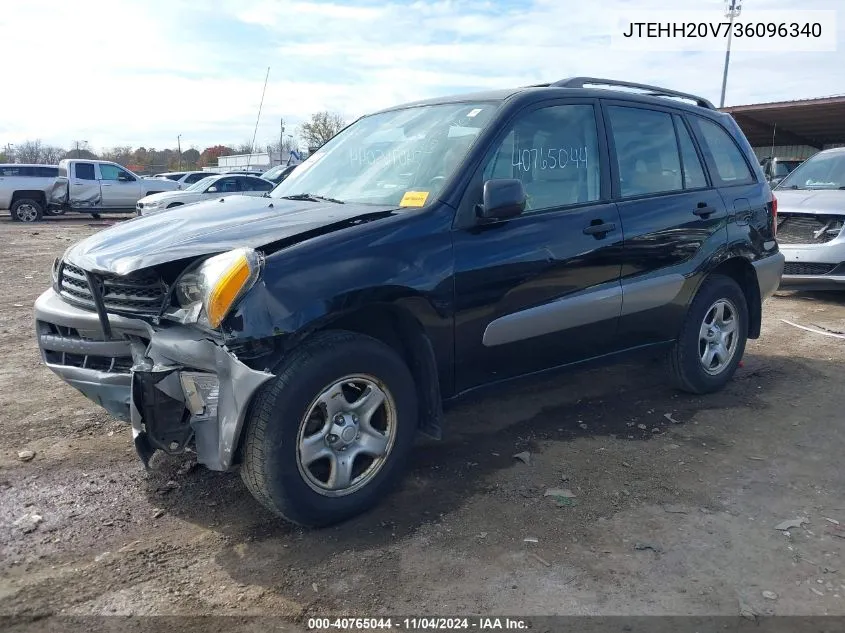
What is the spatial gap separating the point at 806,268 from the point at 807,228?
487 mm

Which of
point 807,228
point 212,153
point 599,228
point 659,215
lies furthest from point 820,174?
point 212,153

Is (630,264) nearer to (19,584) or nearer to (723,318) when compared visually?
(723,318)

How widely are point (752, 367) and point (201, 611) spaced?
4662 millimetres

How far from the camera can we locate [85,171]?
21031mm

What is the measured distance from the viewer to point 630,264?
4113 mm

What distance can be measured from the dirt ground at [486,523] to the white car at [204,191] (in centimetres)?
1326

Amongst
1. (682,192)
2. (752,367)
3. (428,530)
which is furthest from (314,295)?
(752,367)

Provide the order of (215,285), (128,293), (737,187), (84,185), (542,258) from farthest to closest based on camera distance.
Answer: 1. (84,185)
2. (737,187)
3. (542,258)
4. (128,293)
5. (215,285)

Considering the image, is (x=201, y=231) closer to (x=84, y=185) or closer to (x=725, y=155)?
(x=725, y=155)

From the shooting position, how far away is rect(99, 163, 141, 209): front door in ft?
70.0

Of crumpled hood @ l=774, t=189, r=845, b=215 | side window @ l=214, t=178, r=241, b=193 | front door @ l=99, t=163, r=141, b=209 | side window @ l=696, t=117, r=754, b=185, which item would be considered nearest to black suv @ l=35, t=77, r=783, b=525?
side window @ l=696, t=117, r=754, b=185

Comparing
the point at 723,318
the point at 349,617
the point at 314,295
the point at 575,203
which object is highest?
the point at 575,203

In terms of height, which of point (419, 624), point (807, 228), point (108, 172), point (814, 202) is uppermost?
point (108, 172)

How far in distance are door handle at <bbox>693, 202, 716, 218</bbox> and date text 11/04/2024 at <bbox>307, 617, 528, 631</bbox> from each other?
300cm
